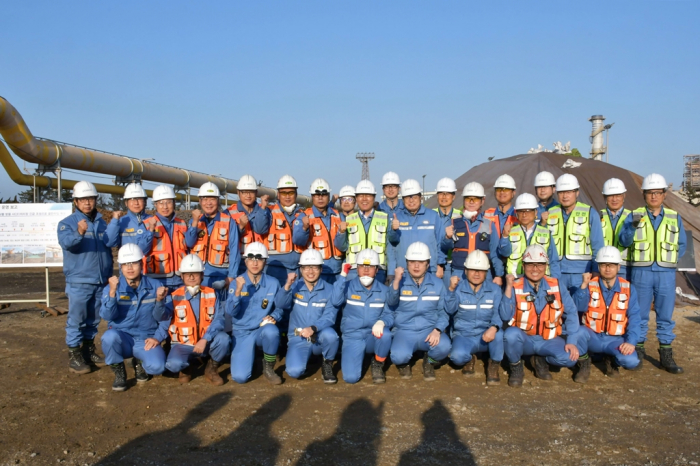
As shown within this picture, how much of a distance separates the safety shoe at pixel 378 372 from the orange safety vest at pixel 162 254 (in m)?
2.92

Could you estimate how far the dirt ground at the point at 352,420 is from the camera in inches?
158

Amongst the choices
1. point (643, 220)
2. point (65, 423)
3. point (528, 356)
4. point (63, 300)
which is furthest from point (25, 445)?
point (63, 300)

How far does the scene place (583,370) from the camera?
589 centimetres

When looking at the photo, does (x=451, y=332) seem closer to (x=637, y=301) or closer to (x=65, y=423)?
(x=637, y=301)

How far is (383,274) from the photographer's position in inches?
280

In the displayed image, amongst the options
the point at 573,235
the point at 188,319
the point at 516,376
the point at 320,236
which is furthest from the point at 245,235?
the point at 573,235

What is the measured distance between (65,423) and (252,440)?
1862 millimetres

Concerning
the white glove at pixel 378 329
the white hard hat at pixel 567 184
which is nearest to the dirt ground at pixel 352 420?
the white glove at pixel 378 329

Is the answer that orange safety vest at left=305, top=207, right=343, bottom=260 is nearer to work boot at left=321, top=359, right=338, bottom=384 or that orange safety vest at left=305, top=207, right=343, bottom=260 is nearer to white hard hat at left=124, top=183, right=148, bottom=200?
work boot at left=321, top=359, right=338, bottom=384

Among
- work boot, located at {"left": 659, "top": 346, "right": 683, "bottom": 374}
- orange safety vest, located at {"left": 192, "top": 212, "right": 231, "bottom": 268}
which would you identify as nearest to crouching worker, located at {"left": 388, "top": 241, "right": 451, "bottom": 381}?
→ orange safety vest, located at {"left": 192, "top": 212, "right": 231, "bottom": 268}

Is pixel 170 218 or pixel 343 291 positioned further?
pixel 170 218

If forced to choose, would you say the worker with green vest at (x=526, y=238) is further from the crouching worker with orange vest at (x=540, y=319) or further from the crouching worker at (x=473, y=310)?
the crouching worker at (x=473, y=310)

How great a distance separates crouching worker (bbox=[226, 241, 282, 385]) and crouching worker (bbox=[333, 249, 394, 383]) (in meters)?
0.81

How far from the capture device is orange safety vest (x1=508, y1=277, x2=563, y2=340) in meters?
5.95
